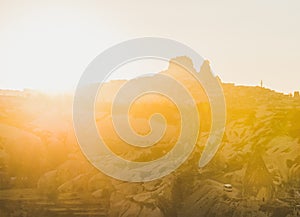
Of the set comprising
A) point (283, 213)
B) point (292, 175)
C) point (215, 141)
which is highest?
point (215, 141)

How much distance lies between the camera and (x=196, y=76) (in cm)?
10225

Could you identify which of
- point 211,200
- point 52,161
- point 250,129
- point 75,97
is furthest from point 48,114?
point 211,200

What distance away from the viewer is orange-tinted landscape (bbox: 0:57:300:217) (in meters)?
50.7

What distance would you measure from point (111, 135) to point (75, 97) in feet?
74.6

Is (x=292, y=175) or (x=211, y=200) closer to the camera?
(x=211, y=200)

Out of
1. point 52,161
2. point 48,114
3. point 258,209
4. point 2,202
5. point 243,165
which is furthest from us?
point 48,114

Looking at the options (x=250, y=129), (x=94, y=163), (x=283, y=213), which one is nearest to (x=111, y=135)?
(x=94, y=163)

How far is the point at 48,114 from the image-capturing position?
81.2 m

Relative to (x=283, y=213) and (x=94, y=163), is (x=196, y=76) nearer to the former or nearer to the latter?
(x=94, y=163)

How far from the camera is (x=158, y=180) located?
55.0 m

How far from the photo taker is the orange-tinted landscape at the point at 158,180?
50.7 m

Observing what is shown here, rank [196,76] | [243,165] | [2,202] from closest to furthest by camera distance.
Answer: [2,202]
[243,165]
[196,76]

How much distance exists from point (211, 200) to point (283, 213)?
756 centimetres

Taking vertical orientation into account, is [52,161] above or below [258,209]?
above
